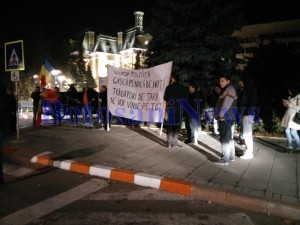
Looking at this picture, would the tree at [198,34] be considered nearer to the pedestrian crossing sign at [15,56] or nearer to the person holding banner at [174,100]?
the person holding banner at [174,100]

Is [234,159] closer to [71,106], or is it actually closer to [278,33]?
[71,106]

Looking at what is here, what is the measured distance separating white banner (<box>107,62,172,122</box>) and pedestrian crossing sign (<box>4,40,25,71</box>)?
2.84 metres

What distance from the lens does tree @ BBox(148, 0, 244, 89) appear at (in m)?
13.5

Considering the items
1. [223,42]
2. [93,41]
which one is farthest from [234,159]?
[93,41]

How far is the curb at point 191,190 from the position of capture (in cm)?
472

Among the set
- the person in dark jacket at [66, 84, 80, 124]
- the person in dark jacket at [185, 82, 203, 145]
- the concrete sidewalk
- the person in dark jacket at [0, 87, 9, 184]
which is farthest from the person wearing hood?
the person in dark jacket at [66, 84, 80, 124]

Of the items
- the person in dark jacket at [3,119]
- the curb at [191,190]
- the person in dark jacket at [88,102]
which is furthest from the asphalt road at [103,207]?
the person in dark jacket at [88,102]

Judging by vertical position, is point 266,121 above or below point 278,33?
below

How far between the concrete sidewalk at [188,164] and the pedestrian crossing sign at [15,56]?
2.45 m

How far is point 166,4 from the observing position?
545 inches

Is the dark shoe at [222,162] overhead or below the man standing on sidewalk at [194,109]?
below

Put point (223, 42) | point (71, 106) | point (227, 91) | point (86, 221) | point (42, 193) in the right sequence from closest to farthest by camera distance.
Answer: point (86, 221) → point (42, 193) → point (227, 91) → point (223, 42) → point (71, 106)

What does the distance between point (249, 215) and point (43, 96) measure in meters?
11.9

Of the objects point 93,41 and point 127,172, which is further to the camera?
point 93,41
